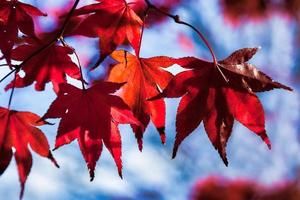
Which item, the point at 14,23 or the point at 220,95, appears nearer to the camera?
the point at 220,95

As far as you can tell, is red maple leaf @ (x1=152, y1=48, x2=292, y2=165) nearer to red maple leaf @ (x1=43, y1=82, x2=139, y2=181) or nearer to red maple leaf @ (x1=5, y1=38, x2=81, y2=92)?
red maple leaf @ (x1=43, y1=82, x2=139, y2=181)

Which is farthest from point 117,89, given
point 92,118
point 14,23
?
point 14,23

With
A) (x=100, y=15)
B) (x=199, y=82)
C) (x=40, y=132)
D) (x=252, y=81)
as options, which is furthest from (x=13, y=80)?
(x=252, y=81)

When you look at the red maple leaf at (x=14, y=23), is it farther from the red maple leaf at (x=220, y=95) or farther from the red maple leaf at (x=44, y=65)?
the red maple leaf at (x=220, y=95)

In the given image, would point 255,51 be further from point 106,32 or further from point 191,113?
point 106,32

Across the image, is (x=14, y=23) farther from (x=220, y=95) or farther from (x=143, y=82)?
(x=220, y=95)

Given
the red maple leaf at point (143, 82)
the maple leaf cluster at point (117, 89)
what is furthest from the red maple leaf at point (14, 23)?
the red maple leaf at point (143, 82)

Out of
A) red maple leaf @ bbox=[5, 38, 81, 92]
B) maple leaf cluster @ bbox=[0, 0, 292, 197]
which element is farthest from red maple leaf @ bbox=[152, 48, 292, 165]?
red maple leaf @ bbox=[5, 38, 81, 92]
